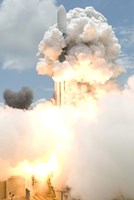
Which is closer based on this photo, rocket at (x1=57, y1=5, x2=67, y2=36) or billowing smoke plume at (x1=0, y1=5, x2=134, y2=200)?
billowing smoke plume at (x1=0, y1=5, x2=134, y2=200)

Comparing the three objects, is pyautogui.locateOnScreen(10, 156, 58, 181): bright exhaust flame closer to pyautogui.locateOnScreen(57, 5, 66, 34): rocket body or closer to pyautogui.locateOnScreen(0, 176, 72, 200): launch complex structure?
pyautogui.locateOnScreen(0, 176, 72, 200): launch complex structure

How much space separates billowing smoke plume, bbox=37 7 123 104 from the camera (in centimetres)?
5650

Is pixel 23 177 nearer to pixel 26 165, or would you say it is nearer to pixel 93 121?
pixel 26 165

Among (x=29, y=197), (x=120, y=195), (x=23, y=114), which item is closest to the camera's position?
(x=120, y=195)

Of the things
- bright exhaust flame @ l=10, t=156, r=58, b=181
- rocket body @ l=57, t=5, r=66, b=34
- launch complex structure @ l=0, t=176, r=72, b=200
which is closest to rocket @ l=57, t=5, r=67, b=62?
rocket body @ l=57, t=5, r=66, b=34

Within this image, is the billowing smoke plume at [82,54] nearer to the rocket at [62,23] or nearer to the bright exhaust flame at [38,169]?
the rocket at [62,23]

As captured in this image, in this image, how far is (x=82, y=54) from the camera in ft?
184

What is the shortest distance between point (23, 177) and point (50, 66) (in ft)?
39.7

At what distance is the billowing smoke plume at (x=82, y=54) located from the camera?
56.5m

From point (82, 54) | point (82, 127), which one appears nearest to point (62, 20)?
point (82, 54)

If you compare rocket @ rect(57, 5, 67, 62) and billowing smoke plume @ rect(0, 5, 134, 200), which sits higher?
rocket @ rect(57, 5, 67, 62)

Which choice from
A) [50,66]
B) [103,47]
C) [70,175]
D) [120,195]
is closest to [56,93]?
[50,66]

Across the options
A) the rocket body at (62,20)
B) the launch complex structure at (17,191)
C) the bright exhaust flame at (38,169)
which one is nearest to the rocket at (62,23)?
the rocket body at (62,20)

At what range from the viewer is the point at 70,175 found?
2016 inches
